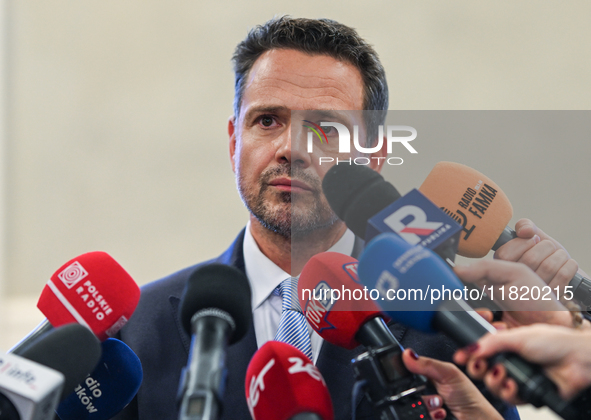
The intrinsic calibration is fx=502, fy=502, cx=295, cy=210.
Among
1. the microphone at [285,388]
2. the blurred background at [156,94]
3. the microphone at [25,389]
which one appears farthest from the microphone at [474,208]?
the blurred background at [156,94]

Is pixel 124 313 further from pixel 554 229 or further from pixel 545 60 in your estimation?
pixel 545 60

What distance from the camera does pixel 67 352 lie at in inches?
35.3

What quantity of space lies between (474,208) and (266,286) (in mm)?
890

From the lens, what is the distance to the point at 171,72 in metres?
4.15

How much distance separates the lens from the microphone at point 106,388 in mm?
1095

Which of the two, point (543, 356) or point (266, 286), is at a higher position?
point (543, 356)

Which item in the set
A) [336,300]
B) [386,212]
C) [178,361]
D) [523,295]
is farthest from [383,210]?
[178,361]

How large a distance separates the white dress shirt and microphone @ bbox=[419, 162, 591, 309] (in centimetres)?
44

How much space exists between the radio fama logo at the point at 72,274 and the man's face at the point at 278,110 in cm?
67

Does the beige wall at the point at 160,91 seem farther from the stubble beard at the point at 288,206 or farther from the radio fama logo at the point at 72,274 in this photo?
the radio fama logo at the point at 72,274

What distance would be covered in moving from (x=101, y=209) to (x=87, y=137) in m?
0.60

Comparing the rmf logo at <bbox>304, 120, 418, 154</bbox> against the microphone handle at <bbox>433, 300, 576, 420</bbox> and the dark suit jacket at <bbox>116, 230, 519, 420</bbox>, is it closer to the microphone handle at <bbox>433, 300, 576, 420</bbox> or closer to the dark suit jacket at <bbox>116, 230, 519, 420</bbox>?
the dark suit jacket at <bbox>116, 230, 519, 420</bbox>

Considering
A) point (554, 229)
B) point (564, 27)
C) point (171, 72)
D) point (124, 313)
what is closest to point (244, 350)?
point (124, 313)

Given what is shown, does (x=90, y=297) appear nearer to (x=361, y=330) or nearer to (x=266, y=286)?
(x=361, y=330)
